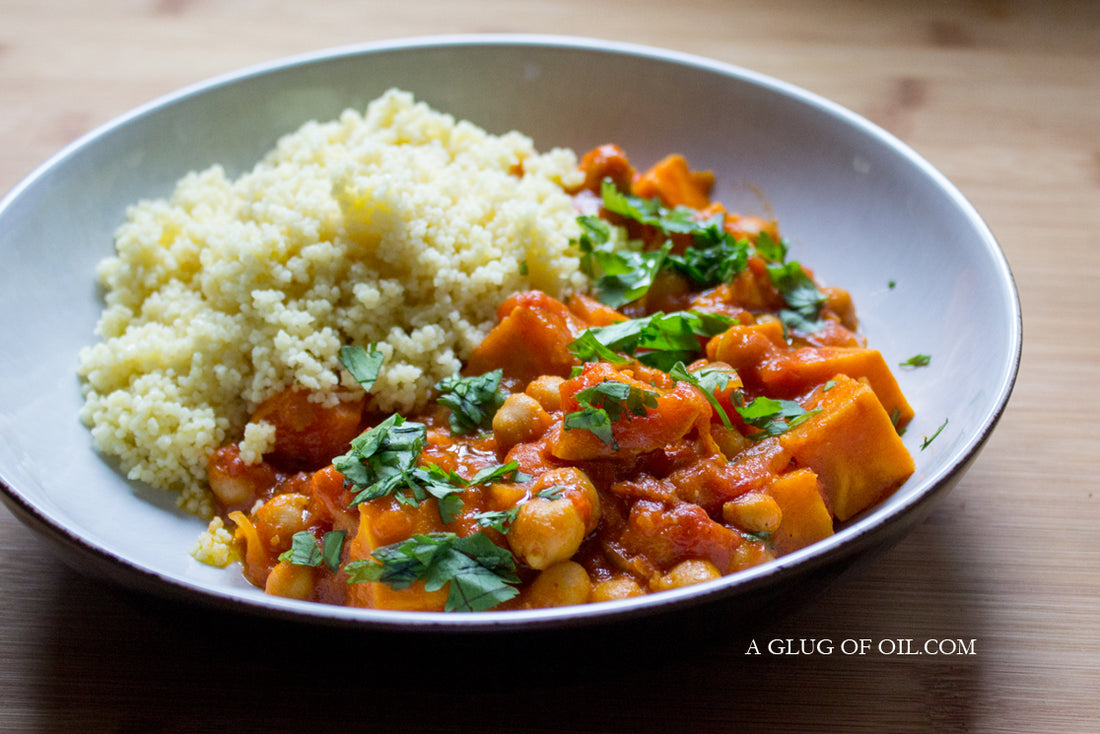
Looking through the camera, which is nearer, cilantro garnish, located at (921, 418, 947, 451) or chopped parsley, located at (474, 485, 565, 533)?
chopped parsley, located at (474, 485, 565, 533)

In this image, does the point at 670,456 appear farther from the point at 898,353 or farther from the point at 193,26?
the point at 193,26

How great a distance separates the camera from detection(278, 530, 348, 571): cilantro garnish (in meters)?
2.27

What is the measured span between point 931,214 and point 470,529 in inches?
70.6

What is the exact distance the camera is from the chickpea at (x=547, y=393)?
8.25 feet

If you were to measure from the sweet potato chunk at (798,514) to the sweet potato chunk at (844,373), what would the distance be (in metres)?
0.39

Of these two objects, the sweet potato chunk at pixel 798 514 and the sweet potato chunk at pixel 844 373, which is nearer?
the sweet potato chunk at pixel 798 514

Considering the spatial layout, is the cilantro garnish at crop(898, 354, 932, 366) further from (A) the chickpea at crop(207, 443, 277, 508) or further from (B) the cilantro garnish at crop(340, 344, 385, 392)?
(A) the chickpea at crop(207, 443, 277, 508)

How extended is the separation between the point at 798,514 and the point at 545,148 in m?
2.04

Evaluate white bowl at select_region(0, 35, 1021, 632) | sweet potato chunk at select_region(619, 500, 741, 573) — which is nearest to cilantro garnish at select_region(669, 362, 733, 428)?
sweet potato chunk at select_region(619, 500, 741, 573)

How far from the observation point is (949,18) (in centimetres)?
485

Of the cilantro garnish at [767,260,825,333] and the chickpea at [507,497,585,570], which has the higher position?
the cilantro garnish at [767,260,825,333]

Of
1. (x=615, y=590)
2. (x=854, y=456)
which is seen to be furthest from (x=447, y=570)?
(x=854, y=456)

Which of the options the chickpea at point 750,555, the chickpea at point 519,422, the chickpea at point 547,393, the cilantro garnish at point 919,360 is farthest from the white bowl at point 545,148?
the chickpea at point 547,393

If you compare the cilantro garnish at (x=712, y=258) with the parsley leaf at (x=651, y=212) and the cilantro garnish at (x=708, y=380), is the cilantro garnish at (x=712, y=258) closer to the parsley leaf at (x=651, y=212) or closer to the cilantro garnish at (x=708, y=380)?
the parsley leaf at (x=651, y=212)
